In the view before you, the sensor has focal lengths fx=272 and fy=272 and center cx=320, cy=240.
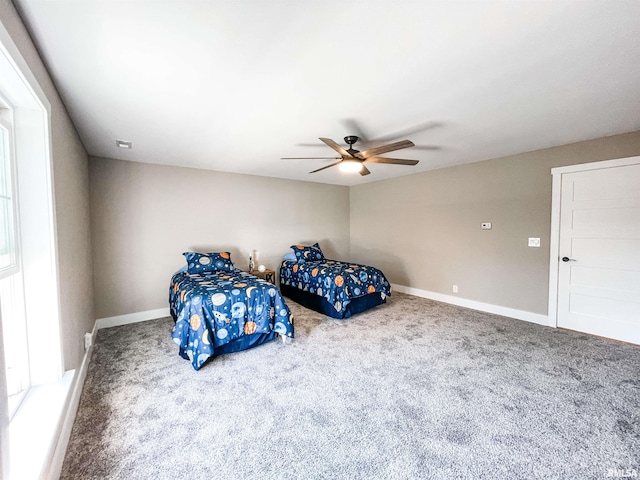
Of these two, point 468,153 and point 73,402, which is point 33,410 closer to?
point 73,402

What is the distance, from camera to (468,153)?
3.69 meters

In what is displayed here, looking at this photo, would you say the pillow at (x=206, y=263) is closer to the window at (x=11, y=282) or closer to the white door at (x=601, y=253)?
the window at (x=11, y=282)

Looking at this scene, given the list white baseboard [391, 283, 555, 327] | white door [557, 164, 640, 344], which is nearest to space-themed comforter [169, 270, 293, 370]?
white baseboard [391, 283, 555, 327]

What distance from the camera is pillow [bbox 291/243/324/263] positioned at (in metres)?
4.96

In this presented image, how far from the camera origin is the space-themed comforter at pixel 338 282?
12.4 feet

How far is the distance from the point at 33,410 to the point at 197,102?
2.24 metres

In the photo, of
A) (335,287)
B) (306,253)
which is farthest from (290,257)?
(335,287)

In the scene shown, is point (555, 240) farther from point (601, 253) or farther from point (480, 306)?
point (480, 306)

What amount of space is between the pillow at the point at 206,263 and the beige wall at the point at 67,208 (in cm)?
123

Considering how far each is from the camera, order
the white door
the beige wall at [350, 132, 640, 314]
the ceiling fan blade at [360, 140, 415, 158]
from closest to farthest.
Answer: the ceiling fan blade at [360, 140, 415, 158] → the white door → the beige wall at [350, 132, 640, 314]

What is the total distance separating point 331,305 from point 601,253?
3287 millimetres

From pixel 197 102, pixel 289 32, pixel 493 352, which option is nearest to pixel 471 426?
pixel 493 352

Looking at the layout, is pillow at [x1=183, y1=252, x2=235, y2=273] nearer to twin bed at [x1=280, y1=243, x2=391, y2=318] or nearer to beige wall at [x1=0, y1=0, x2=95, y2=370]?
twin bed at [x1=280, y1=243, x2=391, y2=318]

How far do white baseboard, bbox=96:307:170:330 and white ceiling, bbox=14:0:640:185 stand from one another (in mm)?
2272
